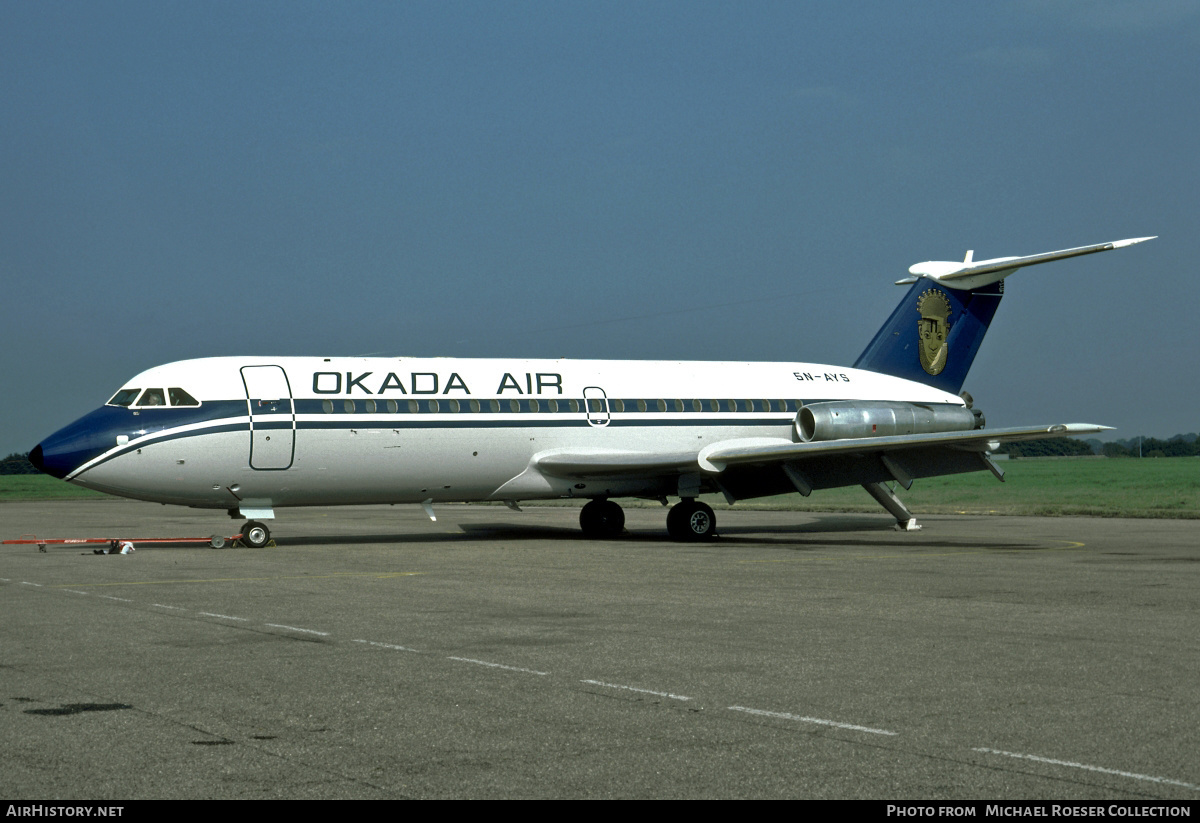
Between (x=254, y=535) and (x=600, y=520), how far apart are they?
8121mm

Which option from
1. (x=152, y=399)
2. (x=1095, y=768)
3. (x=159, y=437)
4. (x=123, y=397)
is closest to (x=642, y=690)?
(x=1095, y=768)

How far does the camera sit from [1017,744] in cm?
708

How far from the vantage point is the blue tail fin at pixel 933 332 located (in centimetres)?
3161

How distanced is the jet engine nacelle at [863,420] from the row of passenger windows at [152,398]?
13.7 metres

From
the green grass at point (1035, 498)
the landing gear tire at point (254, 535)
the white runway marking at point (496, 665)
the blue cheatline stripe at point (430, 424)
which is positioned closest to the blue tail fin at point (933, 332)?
the blue cheatline stripe at point (430, 424)

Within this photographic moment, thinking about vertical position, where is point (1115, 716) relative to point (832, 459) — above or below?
below

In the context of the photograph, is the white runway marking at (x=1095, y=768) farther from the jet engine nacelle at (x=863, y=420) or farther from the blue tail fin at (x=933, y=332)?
the blue tail fin at (x=933, y=332)

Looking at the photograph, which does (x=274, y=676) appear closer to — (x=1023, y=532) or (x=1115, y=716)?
(x=1115, y=716)

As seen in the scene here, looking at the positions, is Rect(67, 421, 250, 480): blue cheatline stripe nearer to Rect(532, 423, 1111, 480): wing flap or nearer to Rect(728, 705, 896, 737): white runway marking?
Rect(532, 423, 1111, 480): wing flap

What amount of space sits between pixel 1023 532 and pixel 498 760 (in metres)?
23.9

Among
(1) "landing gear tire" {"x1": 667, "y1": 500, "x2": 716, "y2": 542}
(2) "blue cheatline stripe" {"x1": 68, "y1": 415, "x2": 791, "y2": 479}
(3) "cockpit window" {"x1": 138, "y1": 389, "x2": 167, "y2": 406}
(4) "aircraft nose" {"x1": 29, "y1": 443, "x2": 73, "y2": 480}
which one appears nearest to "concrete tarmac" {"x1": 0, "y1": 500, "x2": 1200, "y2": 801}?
(4) "aircraft nose" {"x1": 29, "y1": 443, "x2": 73, "y2": 480}

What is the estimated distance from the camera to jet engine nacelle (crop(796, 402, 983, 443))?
28.6 meters

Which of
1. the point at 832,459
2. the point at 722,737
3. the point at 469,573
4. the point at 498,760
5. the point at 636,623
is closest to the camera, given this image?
the point at 498,760
